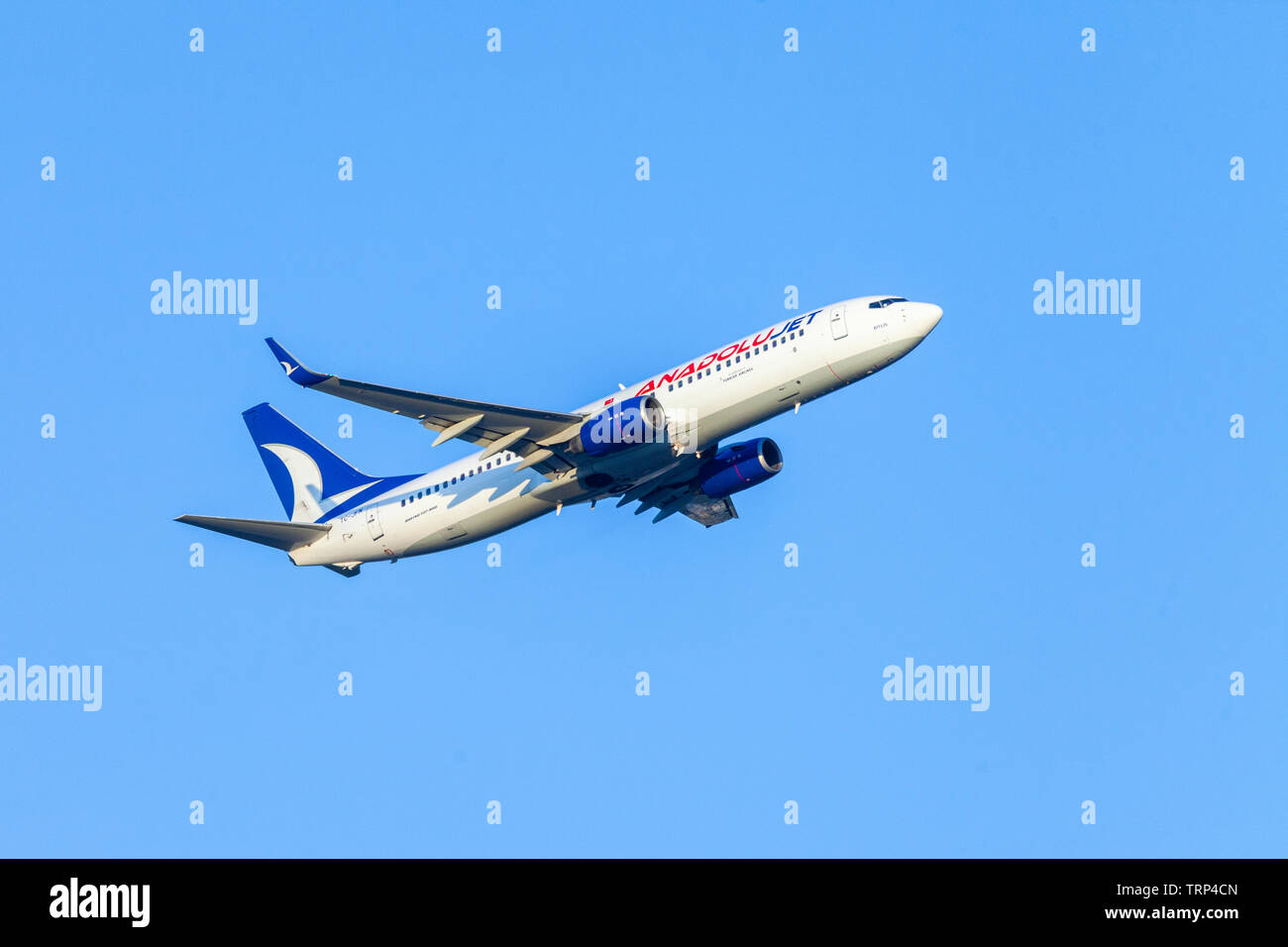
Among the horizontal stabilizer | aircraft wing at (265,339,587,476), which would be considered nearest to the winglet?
aircraft wing at (265,339,587,476)

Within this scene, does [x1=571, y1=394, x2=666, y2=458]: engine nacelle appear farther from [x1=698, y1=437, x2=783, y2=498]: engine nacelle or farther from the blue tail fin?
the blue tail fin

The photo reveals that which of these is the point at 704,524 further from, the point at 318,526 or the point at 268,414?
the point at 268,414

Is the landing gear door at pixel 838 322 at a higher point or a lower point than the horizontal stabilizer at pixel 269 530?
higher

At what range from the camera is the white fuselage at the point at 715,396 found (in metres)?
51.9

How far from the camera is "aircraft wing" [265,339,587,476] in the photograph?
49.2 meters

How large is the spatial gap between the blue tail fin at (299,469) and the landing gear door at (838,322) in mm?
22066

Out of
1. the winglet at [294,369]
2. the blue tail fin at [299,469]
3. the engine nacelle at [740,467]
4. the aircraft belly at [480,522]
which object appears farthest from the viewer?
the blue tail fin at [299,469]

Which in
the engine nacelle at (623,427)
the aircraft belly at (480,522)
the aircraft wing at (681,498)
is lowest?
the aircraft belly at (480,522)

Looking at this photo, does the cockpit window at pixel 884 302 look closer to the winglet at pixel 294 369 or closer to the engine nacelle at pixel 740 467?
the engine nacelle at pixel 740 467

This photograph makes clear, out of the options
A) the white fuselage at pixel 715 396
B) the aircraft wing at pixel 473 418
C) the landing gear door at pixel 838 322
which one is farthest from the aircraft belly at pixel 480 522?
the landing gear door at pixel 838 322

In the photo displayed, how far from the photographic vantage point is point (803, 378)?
5219 centimetres

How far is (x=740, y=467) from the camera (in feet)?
192
